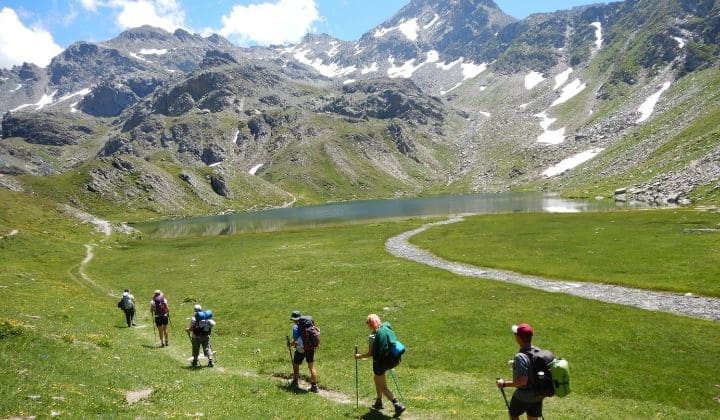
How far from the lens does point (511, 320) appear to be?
35406mm

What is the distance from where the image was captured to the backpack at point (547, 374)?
13484 mm

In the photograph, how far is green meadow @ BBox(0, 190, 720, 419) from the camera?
65.6ft

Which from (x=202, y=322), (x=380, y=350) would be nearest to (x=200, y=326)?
(x=202, y=322)

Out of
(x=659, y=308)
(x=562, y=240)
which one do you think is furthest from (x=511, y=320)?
(x=562, y=240)

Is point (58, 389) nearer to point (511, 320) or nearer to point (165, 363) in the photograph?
point (165, 363)

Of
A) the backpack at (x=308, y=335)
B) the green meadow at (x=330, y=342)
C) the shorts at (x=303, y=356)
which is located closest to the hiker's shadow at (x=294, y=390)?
the green meadow at (x=330, y=342)

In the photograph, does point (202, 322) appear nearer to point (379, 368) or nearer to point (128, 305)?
point (379, 368)

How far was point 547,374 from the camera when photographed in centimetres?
1391

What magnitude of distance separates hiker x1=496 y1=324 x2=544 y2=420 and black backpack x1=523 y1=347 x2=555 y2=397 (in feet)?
0.31

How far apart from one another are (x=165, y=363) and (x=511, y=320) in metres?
24.2

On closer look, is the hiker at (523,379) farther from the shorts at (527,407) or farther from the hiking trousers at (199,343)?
the hiking trousers at (199,343)

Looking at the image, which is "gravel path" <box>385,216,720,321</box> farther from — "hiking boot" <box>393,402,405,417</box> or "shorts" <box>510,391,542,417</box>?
"hiking boot" <box>393,402,405,417</box>

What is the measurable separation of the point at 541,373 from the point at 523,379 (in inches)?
23.2

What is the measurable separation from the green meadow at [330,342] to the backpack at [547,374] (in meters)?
6.30
